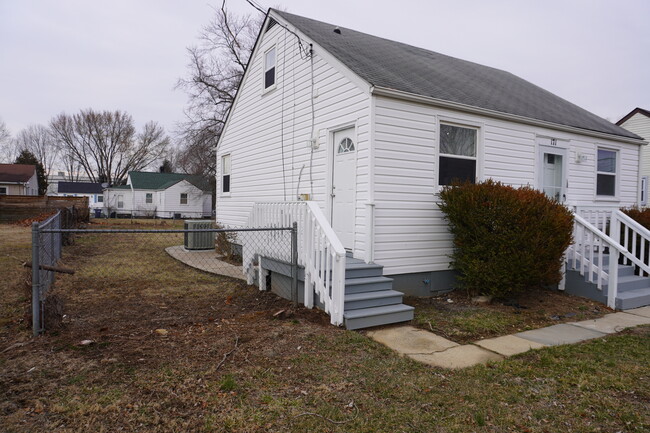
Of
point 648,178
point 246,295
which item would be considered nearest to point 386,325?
point 246,295

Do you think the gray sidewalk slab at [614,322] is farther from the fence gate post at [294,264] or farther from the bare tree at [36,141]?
the bare tree at [36,141]

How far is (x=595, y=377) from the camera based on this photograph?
3578 millimetres

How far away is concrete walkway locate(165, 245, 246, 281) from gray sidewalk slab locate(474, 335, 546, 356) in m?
4.76

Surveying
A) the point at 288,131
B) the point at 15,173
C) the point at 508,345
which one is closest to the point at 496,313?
the point at 508,345

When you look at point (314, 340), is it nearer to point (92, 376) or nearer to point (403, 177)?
point (92, 376)

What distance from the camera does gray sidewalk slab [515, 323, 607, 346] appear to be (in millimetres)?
4716

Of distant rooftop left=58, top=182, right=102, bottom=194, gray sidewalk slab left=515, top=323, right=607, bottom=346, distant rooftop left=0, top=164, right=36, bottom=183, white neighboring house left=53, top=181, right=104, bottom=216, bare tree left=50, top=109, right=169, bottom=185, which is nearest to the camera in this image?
gray sidewalk slab left=515, top=323, right=607, bottom=346

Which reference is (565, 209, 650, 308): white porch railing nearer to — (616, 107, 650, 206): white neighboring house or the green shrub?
the green shrub

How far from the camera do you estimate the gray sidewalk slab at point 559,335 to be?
15.5ft

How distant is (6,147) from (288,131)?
58951 mm

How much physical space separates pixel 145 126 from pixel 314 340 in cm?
5465

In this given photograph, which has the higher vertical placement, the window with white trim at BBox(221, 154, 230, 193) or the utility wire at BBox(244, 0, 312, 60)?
the utility wire at BBox(244, 0, 312, 60)

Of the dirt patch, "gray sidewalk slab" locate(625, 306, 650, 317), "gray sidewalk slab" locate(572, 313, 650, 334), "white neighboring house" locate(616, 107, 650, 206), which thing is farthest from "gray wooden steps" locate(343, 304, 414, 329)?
"white neighboring house" locate(616, 107, 650, 206)

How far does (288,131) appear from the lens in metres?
9.06
